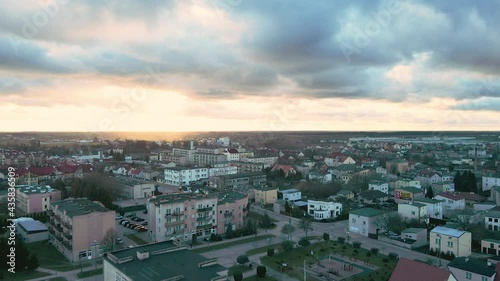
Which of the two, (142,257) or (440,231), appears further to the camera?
(440,231)

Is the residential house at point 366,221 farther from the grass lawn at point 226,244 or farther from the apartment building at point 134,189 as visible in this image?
the apartment building at point 134,189

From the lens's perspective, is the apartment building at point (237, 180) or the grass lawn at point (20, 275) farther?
the apartment building at point (237, 180)

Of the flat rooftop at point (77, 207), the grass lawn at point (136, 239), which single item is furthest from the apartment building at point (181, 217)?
the flat rooftop at point (77, 207)

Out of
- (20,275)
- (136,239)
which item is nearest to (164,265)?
(20,275)

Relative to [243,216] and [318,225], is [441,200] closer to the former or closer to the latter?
[318,225]

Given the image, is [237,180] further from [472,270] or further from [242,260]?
[472,270]

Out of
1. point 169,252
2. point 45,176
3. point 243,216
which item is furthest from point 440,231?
point 45,176
